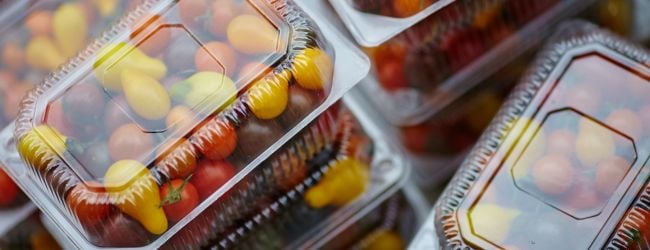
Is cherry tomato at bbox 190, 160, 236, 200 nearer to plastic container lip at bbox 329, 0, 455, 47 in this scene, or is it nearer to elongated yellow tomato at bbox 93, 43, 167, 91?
elongated yellow tomato at bbox 93, 43, 167, 91

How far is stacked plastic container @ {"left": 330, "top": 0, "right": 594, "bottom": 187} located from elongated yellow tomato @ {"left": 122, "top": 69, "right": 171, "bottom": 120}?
30 cm

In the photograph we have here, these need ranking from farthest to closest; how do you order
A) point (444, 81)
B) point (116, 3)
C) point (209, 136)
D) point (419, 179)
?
point (419, 179) < point (444, 81) < point (116, 3) < point (209, 136)

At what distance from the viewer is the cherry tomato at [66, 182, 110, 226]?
1100 millimetres

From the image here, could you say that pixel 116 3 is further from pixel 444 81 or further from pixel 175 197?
pixel 444 81

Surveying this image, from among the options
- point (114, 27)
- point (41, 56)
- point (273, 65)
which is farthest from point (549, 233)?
point (41, 56)

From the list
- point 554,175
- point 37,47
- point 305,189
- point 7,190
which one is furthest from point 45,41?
point 554,175

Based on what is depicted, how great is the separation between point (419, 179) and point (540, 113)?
0.44m

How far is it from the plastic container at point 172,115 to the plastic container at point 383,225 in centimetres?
26

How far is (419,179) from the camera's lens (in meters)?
1.61

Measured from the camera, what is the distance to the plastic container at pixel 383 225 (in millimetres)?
1396

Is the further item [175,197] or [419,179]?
[419,179]

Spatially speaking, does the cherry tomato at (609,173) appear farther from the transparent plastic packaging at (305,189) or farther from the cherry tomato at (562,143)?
the transparent plastic packaging at (305,189)

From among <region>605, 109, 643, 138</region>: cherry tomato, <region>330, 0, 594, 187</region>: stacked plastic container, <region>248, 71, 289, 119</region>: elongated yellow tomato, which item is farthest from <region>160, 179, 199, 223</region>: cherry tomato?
<region>605, 109, 643, 138</region>: cherry tomato

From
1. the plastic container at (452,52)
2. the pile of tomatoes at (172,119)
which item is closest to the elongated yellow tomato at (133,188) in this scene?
the pile of tomatoes at (172,119)
